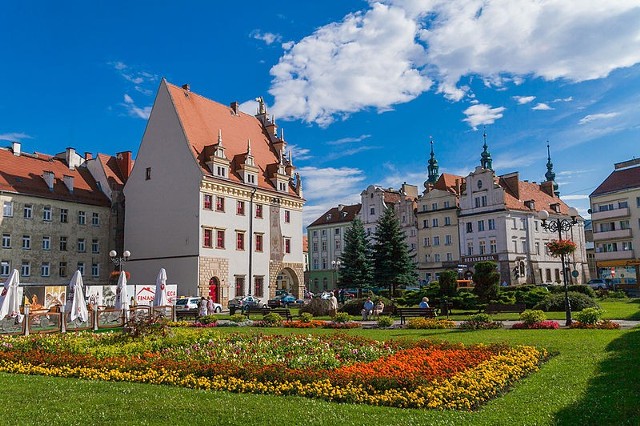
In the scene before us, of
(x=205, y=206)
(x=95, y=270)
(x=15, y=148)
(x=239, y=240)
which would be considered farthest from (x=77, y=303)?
(x=15, y=148)

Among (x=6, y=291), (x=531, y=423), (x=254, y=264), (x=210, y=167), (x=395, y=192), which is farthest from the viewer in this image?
(x=395, y=192)

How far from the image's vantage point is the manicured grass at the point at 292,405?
316 inches

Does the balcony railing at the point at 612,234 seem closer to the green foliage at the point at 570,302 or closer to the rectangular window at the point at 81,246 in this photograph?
the green foliage at the point at 570,302

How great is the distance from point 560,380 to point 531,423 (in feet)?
11.5

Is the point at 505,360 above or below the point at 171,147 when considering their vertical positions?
below

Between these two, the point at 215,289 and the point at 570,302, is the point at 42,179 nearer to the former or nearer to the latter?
the point at 215,289

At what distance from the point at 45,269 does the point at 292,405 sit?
4326 centimetres

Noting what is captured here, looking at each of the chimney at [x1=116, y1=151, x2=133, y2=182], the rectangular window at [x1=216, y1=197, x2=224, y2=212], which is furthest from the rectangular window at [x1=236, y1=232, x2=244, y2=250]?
the chimney at [x1=116, y1=151, x2=133, y2=182]

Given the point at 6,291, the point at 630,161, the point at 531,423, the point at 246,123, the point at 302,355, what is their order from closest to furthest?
the point at 531,423, the point at 302,355, the point at 6,291, the point at 246,123, the point at 630,161

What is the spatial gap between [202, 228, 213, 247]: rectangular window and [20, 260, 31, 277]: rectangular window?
14235 mm

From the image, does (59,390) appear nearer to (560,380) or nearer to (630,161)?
(560,380)

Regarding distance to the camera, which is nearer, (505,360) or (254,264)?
(505,360)

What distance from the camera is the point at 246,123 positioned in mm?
57938

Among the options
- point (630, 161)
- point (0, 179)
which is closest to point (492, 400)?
point (0, 179)
